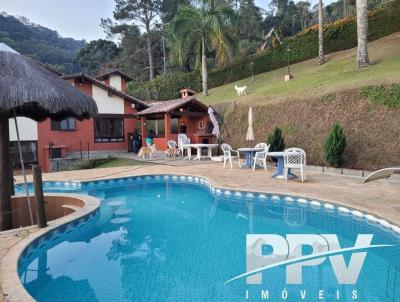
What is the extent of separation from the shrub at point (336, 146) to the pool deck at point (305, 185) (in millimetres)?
590

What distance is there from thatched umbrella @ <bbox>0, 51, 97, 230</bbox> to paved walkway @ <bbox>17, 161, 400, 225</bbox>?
200 inches

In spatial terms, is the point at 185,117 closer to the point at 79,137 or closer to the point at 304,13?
the point at 79,137

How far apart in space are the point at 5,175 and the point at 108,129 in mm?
14859

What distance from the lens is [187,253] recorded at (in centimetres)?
559

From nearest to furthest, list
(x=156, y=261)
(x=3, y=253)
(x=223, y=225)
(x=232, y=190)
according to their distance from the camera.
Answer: (x=3, y=253), (x=156, y=261), (x=223, y=225), (x=232, y=190)

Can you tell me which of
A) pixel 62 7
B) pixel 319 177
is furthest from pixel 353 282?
pixel 62 7

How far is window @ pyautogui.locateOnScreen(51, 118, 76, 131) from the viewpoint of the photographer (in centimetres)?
1865

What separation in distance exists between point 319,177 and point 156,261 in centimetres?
745

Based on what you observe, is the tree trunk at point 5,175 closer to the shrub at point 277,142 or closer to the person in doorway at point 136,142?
the shrub at point 277,142

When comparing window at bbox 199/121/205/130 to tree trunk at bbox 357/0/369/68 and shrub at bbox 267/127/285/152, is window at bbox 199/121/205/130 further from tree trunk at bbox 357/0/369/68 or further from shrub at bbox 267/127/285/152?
tree trunk at bbox 357/0/369/68

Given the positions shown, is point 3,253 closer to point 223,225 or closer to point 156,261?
point 156,261

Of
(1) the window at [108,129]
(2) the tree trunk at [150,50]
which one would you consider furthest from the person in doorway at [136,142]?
(2) the tree trunk at [150,50]

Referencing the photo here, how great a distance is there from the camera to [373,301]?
3.90 meters

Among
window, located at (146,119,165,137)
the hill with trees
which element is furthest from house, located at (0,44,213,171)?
the hill with trees
